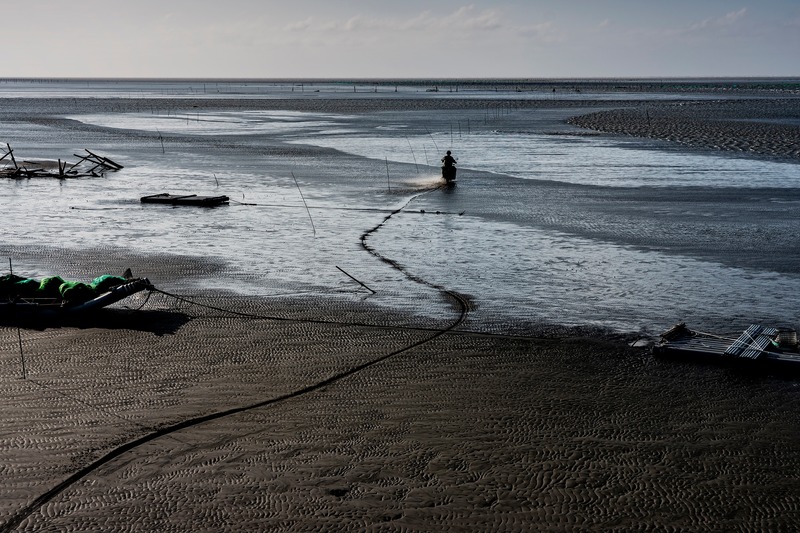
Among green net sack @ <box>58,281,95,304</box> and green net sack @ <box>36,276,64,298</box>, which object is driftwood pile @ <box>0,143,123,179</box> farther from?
green net sack @ <box>58,281,95,304</box>

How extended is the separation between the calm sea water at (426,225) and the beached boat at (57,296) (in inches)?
91.6

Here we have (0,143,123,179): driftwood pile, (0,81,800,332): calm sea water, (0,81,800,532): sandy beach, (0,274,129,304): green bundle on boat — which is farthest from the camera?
(0,143,123,179): driftwood pile

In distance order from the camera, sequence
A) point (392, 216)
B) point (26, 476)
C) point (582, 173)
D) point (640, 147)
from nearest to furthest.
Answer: point (26, 476) < point (392, 216) < point (582, 173) < point (640, 147)

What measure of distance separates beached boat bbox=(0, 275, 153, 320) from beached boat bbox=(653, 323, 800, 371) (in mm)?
7666

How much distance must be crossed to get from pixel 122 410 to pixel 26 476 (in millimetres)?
1593

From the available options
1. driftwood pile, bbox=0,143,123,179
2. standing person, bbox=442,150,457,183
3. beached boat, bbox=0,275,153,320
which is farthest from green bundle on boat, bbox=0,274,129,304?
driftwood pile, bbox=0,143,123,179

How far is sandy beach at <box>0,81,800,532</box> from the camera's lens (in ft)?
23.4

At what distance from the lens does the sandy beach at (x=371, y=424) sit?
712cm

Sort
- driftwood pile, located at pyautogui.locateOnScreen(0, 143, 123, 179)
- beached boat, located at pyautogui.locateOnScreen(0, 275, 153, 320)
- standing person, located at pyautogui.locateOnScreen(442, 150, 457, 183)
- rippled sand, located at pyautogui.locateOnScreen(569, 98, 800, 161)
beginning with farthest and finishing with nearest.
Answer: rippled sand, located at pyautogui.locateOnScreen(569, 98, 800, 161) < driftwood pile, located at pyautogui.locateOnScreen(0, 143, 123, 179) < standing person, located at pyautogui.locateOnScreen(442, 150, 457, 183) < beached boat, located at pyautogui.locateOnScreen(0, 275, 153, 320)

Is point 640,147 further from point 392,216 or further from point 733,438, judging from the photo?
point 733,438

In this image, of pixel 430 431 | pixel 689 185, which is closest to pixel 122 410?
pixel 430 431

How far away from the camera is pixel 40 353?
36.0ft

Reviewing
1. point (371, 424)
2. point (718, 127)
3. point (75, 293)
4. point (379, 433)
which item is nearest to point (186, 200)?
point (75, 293)

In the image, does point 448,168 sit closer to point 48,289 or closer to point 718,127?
point 48,289
